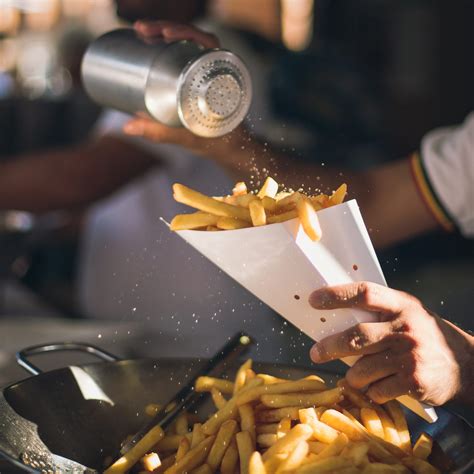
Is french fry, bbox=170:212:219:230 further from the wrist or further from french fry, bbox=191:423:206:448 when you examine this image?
Answer: the wrist

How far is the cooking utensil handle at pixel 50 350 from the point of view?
3.87 ft

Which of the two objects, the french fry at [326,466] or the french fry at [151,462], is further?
the french fry at [151,462]

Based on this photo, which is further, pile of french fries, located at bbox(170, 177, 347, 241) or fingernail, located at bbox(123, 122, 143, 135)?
fingernail, located at bbox(123, 122, 143, 135)

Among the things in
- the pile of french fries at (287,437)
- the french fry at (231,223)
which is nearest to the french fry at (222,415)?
the pile of french fries at (287,437)

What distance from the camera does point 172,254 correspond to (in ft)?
4.02

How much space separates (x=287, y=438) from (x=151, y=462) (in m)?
0.19

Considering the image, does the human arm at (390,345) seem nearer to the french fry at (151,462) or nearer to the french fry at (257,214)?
the french fry at (257,214)

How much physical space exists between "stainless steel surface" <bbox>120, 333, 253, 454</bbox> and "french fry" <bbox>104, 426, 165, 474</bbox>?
2cm

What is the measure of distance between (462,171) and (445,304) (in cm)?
89

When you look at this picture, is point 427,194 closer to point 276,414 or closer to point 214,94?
point 214,94

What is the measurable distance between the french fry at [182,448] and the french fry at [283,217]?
0.30 metres

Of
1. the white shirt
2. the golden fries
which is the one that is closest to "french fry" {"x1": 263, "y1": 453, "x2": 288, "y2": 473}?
the golden fries

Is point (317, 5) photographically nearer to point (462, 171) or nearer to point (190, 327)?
point (462, 171)

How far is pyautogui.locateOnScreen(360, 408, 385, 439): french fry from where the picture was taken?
3.16 feet
